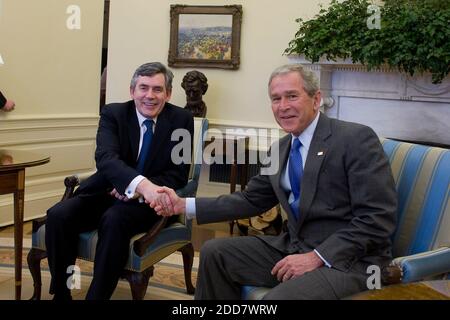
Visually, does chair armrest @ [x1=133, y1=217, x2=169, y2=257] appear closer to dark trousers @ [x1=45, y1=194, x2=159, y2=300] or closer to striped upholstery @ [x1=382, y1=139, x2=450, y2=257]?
dark trousers @ [x1=45, y1=194, x2=159, y2=300]

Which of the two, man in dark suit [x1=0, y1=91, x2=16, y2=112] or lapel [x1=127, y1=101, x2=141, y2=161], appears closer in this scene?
lapel [x1=127, y1=101, x2=141, y2=161]

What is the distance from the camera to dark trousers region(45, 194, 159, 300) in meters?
2.31

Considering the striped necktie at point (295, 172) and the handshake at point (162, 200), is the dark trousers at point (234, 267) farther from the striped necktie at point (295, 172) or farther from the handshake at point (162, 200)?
the handshake at point (162, 200)

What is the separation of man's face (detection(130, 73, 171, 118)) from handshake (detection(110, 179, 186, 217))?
456 mm

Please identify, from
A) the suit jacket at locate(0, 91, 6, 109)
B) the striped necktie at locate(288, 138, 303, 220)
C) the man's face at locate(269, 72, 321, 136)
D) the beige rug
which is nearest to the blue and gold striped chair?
the striped necktie at locate(288, 138, 303, 220)

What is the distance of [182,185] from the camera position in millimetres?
2713

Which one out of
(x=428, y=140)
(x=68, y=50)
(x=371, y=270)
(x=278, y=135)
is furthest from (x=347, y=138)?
(x=68, y=50)

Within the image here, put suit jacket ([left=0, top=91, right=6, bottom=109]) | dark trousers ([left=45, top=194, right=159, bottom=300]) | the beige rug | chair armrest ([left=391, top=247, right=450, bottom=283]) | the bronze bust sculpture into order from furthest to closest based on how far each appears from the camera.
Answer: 1. the bronze bust sculpture
2. suit jacket ([left=0, top=91, right=6, bottom=109])
3. the beige rug
4. dark trousers ([left=45, top=194, right=159, bottom=300])
5. chair armrest ([left=391, top=247, right=450, bottom=283])

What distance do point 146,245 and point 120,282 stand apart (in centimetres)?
88

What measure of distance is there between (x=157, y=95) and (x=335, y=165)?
1152 mm

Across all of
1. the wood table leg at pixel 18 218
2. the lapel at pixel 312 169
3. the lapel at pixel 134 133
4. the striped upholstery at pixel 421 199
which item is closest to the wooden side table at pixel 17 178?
the wood table leg at pixel 18 218

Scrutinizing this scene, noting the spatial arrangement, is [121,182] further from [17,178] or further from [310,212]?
[310,212]
